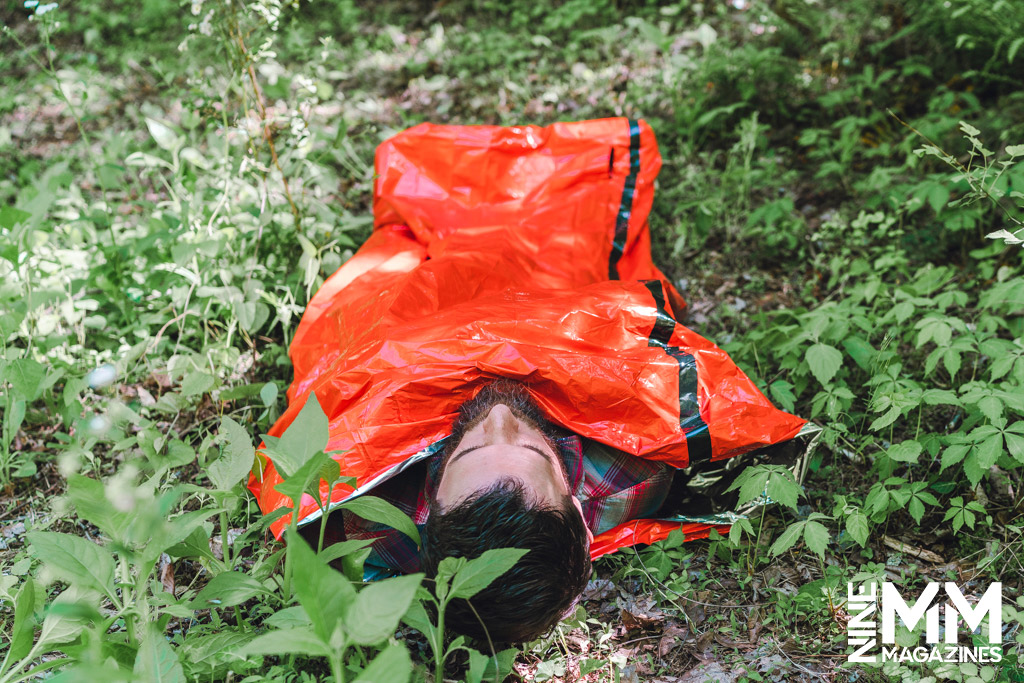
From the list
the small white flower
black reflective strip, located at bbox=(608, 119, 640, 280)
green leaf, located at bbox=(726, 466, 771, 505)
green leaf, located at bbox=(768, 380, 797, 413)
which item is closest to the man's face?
green leaf, located at bbox=(726, 466, 771, 505)

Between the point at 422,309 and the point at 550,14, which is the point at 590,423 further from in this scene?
the point at 550,14

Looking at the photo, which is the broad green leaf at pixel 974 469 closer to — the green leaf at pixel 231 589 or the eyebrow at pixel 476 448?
the eyebrow at pixel 476 448

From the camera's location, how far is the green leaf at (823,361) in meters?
2.30

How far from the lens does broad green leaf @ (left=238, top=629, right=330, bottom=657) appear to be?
1099mm

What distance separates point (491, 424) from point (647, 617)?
0.71 m

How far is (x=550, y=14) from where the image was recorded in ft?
16.1

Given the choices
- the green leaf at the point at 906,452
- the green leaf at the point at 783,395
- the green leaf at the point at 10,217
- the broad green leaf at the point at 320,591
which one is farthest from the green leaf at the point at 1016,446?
the green leaf at the point at 10,217

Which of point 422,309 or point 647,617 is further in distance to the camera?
point 422,309

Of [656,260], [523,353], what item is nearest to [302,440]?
[523,353]

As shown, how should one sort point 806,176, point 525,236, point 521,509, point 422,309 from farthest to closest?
point 806,176 < point 525,236 < point 422,309 < point 521,509

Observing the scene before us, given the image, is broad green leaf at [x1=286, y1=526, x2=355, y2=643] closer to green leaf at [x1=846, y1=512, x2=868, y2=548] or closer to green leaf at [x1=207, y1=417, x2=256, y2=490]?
green leaf at [x1=207, y1=417, x2=256, y2=490]

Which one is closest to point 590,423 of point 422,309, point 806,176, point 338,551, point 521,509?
point 521,509

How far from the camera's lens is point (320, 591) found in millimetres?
1132

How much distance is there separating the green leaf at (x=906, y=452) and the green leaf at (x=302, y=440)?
60.8 inches
